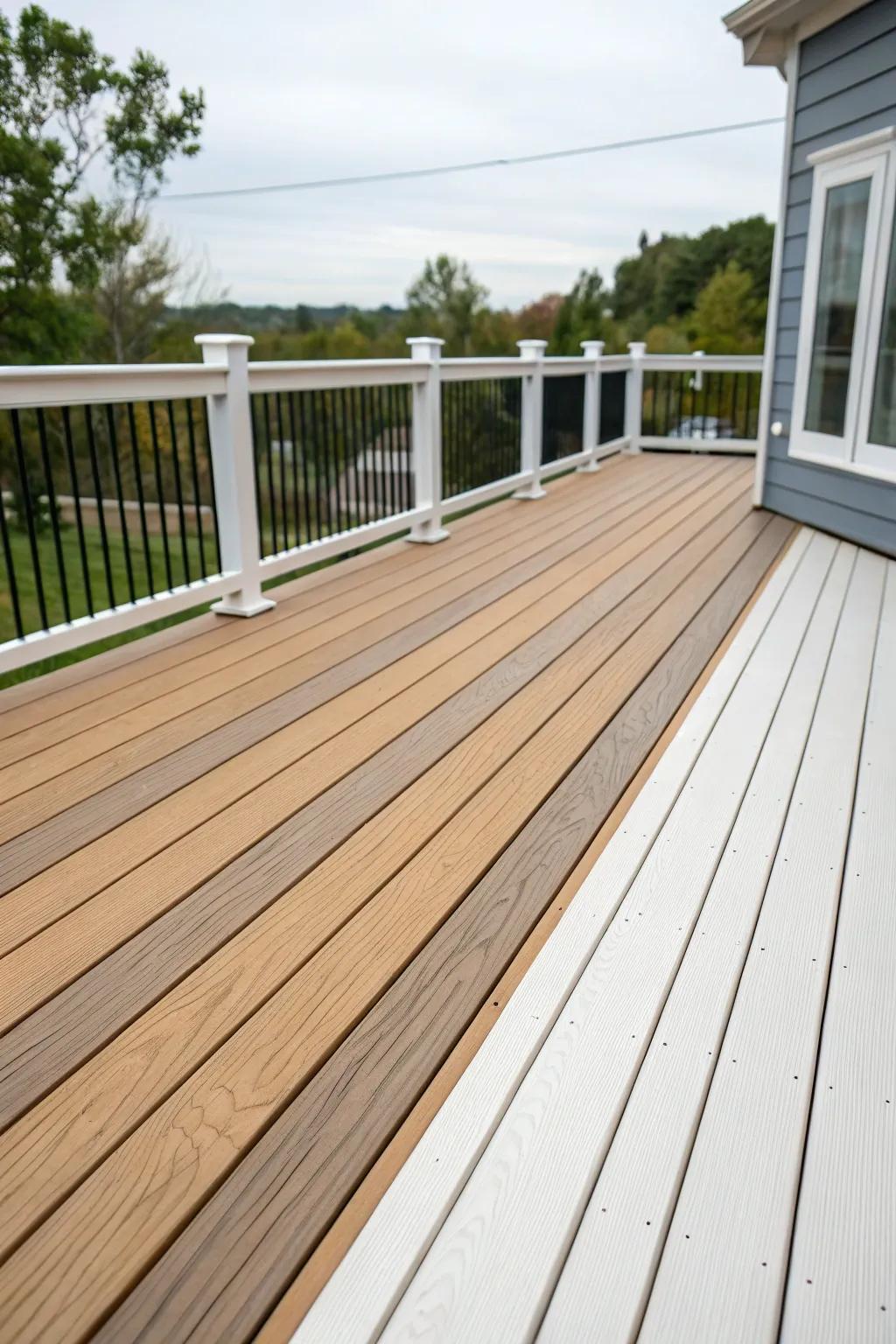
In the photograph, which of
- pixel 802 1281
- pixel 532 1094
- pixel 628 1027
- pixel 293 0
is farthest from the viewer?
pixel 293 0

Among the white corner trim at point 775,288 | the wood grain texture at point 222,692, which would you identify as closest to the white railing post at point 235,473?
the wood grain texture at point 222,692

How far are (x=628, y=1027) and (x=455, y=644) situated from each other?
2044mm

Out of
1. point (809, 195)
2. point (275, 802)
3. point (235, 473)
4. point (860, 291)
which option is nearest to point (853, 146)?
point (809, 195)

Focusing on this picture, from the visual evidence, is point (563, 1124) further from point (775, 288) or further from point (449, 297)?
point (449, 297)

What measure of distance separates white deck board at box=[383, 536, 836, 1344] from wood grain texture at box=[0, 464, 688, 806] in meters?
1.35

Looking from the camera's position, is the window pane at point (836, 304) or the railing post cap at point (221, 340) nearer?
the railing post cap at point (221, 340)

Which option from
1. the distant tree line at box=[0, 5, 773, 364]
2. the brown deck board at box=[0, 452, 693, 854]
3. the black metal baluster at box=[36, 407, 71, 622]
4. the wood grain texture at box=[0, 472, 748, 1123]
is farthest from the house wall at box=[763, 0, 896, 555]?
the distant tree line at box=[0, 5, 773, 364]

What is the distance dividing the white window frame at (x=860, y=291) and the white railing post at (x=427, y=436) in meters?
2.06

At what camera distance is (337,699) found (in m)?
2.83

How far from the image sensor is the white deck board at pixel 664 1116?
1.02 m

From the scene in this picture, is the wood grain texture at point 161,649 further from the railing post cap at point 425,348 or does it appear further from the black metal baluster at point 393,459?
the railing post cap at point 425,348

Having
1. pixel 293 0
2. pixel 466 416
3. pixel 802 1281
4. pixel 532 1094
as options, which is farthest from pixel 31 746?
pixel 293 0

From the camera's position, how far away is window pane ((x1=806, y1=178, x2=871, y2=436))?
462cm

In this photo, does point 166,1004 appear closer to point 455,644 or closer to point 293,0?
point 455,644
